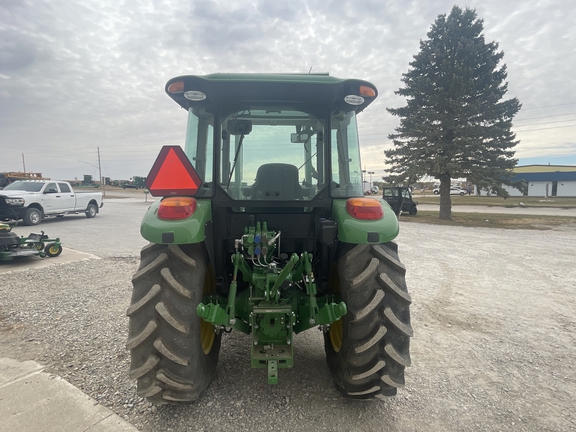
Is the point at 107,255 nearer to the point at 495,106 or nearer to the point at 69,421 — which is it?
the point at 69,421

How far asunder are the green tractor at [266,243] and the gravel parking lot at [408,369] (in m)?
0.24

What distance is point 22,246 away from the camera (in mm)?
7586

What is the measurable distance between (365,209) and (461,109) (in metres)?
17.9

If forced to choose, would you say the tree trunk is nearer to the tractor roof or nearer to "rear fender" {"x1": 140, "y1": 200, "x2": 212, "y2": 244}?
the tractor roof

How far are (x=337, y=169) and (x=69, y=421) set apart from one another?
9.06 ft

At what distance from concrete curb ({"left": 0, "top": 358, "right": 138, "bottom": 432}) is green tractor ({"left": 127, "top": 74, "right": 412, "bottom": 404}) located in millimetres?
456

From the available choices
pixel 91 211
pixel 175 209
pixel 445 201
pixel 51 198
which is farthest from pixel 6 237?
pixel 445 201

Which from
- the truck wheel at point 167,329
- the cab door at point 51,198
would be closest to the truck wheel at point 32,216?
the cab door at point 51,198

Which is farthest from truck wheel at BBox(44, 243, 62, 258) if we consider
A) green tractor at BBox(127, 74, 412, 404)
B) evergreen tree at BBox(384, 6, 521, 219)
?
evergreen tree at BBox(384, 6, 521, 219)

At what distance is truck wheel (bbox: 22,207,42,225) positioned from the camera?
13602 millimetres

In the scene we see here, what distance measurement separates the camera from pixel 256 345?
97.3 inches

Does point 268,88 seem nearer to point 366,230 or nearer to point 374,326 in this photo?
point 366,230

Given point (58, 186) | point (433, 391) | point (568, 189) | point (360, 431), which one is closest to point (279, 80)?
point (360, 431)

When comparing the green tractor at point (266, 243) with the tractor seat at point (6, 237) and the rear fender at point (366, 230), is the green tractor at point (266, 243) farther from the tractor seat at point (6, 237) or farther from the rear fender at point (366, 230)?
the tractor seat at point (6, 237)
